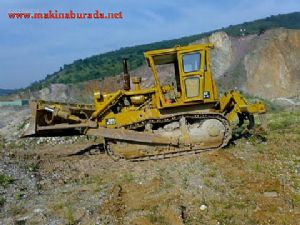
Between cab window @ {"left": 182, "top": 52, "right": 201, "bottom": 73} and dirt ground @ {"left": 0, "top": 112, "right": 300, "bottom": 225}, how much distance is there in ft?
7.35

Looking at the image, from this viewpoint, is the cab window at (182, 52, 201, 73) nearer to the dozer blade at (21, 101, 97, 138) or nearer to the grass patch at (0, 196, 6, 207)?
the dozer blade at (21, 101, 97, 138)

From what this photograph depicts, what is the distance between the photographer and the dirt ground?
808cm

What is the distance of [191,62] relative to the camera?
1209 centimetres

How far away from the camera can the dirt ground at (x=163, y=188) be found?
26.5ft

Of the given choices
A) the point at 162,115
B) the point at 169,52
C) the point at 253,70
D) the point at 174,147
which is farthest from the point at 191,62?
the point at 253,70

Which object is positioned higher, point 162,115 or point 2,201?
point 162,115

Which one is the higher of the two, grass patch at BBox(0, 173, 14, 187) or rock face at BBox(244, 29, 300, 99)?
rock face at BBox(244, 29, 300, 99)

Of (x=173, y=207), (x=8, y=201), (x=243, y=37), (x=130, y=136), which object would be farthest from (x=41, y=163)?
(x=243, y=37)

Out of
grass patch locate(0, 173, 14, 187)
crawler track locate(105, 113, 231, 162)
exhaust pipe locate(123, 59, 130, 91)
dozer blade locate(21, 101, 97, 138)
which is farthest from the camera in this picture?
exhaust pipe locate(123, 59, 130, 91)

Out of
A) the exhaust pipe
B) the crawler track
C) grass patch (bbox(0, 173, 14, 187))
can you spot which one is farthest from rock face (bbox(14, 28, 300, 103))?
grass patch (bbox(0, 173, 14, 187))

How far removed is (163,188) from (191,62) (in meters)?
3.91

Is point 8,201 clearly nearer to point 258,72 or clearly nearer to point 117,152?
point 117,152

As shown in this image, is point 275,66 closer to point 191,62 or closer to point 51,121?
point 191,62

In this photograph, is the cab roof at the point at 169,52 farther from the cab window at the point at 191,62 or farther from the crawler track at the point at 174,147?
the crawler track at the point at 174,147
